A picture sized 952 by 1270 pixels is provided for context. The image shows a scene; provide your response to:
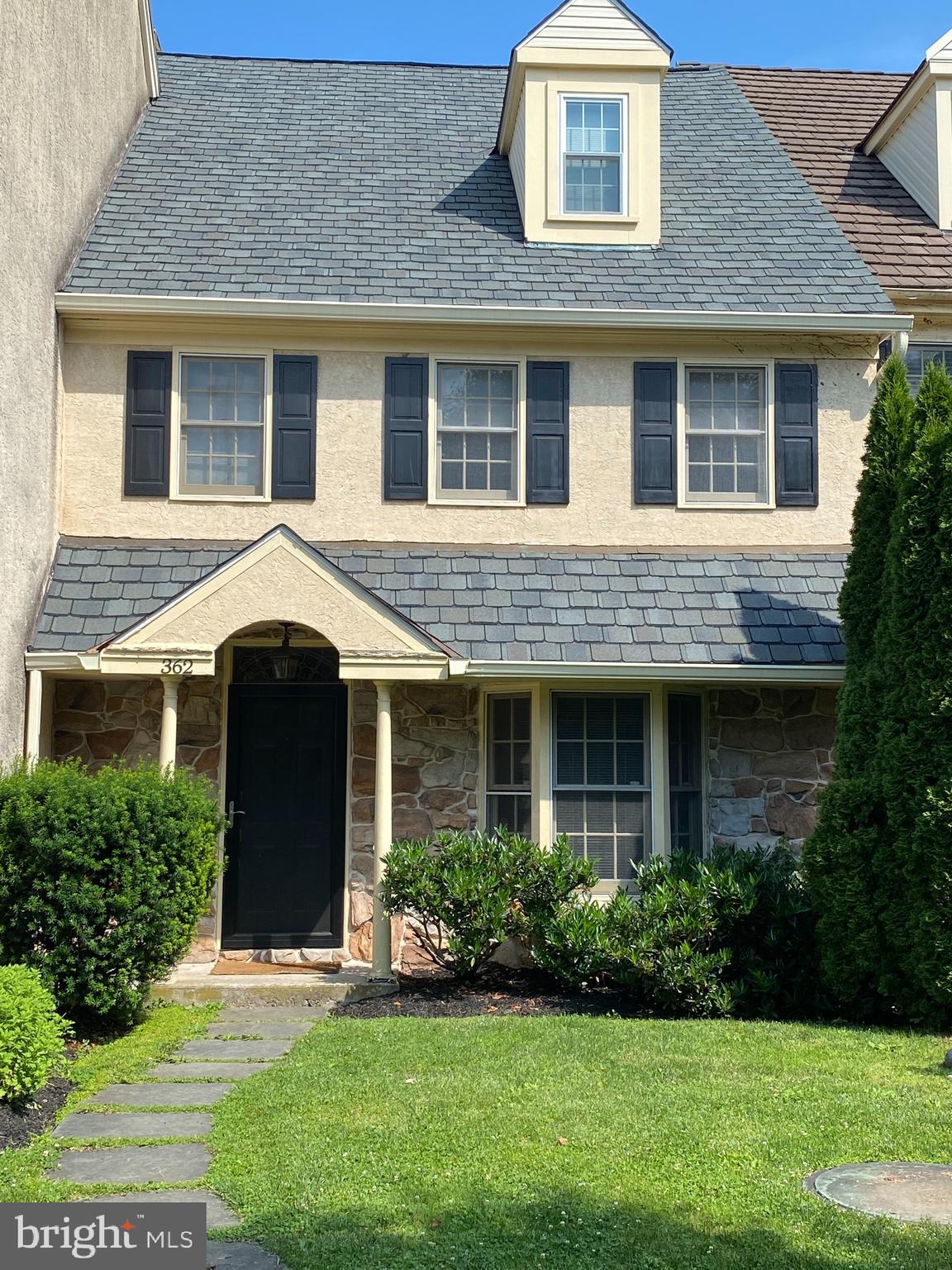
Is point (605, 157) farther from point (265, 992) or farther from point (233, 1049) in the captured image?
point (233, 1049)

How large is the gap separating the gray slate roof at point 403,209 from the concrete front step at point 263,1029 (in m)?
6.17

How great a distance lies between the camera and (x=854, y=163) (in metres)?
14.6

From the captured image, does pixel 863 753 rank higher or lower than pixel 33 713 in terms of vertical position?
lower

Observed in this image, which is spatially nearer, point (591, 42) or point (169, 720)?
point (169, 720)

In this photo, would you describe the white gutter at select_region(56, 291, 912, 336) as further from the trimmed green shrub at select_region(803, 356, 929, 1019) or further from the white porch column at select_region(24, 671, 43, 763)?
the white porch column at select_region(24, 671, 43, 763)

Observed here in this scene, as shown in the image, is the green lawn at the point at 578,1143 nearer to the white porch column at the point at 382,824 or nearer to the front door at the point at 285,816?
the white porch column at the point at 382,824

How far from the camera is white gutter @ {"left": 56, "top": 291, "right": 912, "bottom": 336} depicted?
10.9m

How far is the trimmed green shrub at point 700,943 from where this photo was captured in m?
8.69

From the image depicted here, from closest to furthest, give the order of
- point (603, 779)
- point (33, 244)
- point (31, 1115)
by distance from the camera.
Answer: point (31, 1115), point (33, 244), point (603, 779)

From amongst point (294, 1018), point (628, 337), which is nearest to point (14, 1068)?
point (294, 1018)

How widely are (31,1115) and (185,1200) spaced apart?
1.67 meters

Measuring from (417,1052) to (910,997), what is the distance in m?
3.34

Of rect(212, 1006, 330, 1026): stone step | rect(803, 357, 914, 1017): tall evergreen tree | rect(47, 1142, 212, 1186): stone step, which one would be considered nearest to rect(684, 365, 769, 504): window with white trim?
rect(803, 357, 914, 1017): tall evergreen tree

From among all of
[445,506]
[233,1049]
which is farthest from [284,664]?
[233,1049]
